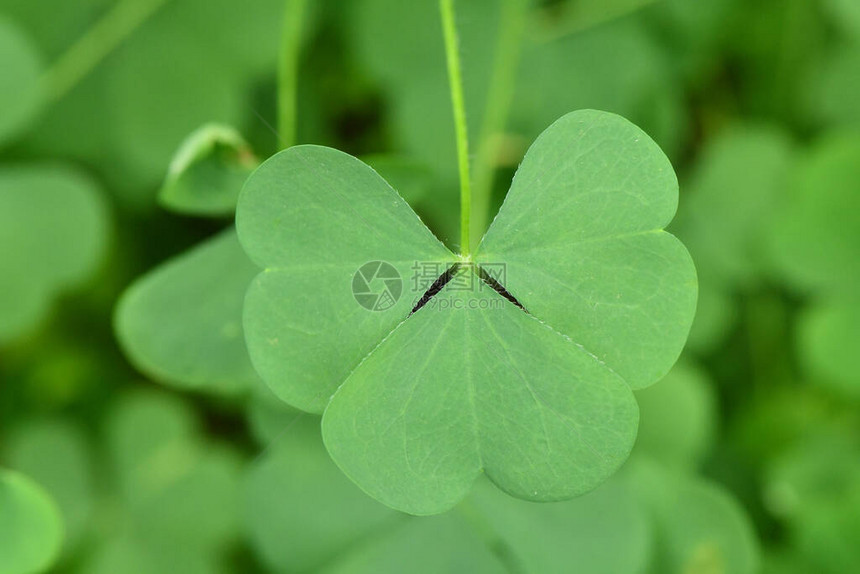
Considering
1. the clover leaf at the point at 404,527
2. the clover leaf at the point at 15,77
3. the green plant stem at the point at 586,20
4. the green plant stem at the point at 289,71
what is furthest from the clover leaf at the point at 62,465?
the green plant stem at the point at 586,20

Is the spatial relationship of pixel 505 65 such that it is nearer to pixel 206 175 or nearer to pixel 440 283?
pixel 206 175

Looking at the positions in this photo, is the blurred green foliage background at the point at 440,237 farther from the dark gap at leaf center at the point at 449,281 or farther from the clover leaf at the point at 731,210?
the dark gap at leaf center at the point at 449,281

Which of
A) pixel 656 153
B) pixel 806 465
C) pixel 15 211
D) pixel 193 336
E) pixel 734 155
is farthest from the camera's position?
pixel 734 155

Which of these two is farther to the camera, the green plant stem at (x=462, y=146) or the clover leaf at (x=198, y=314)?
the clover leaf at (x=198, y=314)

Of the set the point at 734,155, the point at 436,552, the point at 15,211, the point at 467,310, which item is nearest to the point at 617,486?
the point at 436,552

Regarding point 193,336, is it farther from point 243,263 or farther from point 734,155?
point 734,155

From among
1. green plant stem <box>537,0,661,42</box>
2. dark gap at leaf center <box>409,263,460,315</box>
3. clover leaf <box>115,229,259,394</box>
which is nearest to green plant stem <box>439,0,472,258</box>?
dark gap at leaf center <box>409,263,460,315</box>

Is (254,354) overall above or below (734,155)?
above

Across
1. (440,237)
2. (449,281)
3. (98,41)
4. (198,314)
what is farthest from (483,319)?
(98,41)
